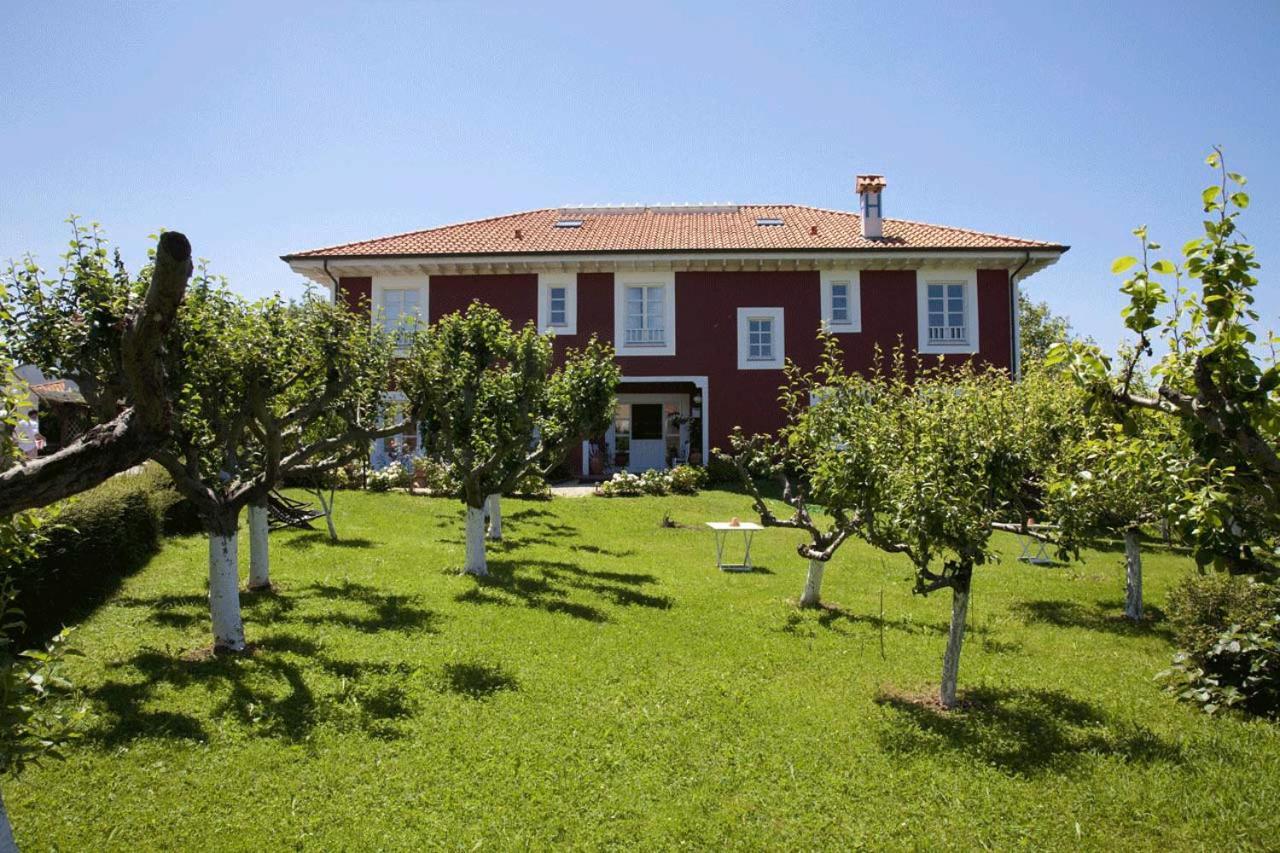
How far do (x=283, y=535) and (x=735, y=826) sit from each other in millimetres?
11900

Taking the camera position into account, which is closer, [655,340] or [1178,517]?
[1178,517]

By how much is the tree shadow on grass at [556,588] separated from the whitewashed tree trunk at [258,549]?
264cm

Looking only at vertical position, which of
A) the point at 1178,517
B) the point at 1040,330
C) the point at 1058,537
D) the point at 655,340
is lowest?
the point at 1058,537

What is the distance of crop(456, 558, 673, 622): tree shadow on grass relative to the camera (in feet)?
33.7

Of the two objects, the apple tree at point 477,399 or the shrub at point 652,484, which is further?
the shrub at point 652,484

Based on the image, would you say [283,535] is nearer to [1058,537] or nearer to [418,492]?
[418,492]

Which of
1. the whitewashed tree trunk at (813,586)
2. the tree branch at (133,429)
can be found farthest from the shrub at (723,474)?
the tree branch at (133,429)

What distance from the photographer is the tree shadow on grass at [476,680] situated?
7.07 meters

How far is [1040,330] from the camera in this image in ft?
158

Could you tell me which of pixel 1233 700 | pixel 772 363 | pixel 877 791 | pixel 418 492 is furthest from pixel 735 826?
pixel 772 363

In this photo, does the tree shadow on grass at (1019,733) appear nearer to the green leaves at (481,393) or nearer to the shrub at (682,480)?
the green leaves at (481,393)

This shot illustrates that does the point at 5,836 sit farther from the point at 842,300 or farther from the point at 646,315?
the point at 842,300

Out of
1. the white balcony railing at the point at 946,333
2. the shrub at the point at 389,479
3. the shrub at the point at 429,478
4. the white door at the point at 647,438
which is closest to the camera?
the shrub at the point at 429,478

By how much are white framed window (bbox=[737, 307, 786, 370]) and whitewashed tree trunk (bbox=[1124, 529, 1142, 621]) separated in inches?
537
